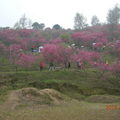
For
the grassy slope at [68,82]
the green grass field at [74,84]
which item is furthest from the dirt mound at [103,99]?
the grassy slope at [68,82]

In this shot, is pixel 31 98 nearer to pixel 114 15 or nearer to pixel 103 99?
pixel 103 99

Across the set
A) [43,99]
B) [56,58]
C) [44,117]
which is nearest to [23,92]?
[43,99]

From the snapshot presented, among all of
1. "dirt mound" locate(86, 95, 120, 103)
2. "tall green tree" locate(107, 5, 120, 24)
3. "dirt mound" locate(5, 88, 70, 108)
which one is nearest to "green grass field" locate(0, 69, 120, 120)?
"dirt mound" locate(86, 95, 120, 103)

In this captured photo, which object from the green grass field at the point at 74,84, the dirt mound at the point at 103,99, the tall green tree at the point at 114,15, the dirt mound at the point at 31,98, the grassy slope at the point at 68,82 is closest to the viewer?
the dirt mound at the point at 31,98

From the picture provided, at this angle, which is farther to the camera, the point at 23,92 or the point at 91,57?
the point at 91,57

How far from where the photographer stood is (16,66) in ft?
149

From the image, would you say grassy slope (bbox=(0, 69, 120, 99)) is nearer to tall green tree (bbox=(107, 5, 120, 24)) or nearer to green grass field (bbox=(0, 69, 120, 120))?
green grass field (bbox=(0, 69, 120, 120))

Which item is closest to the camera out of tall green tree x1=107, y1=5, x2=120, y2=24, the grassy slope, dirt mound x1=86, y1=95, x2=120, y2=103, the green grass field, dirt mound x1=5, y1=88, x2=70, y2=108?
dirt mound x1=5, y1=88, x2=70, y2=108

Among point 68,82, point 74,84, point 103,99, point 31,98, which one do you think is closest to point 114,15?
point 68,82

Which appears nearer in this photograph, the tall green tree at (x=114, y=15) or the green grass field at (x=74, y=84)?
the green grass field at (x=74, y=84)

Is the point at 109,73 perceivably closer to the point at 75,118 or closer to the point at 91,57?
the point at 91,57

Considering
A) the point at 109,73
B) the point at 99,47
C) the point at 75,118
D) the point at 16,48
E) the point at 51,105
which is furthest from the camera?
the point at 99,47

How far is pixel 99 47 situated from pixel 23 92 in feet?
109

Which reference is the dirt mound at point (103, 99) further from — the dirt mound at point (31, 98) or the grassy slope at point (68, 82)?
the dirt mound at point (31, 98)
